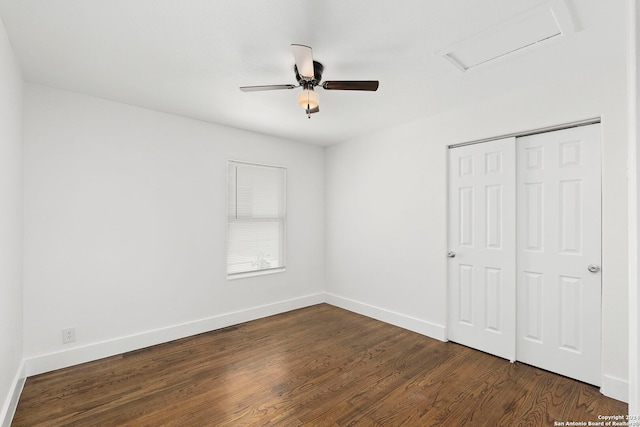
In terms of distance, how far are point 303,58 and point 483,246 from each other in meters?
2.49

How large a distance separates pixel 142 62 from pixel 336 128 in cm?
222

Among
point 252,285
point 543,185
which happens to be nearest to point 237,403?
point 252,285

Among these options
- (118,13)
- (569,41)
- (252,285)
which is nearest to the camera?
(118,13)

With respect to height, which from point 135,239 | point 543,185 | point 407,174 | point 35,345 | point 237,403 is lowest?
point 237,403

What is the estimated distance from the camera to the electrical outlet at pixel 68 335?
277 cm

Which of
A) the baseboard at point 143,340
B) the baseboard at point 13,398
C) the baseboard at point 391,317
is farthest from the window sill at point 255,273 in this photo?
the baseboard at point 13,398

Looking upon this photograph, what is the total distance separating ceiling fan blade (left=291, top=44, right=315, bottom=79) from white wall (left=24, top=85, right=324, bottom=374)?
208 centimetres

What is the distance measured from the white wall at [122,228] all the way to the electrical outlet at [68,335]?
1.5 inches

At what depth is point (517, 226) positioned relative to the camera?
2893 millimetres

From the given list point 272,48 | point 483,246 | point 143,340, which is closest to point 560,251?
point 483,246

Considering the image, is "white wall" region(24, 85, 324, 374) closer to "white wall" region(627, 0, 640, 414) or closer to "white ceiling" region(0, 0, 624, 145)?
"white ceiling" region(0, 0, 624, 145)

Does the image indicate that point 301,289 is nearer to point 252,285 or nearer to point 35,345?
point 252,285

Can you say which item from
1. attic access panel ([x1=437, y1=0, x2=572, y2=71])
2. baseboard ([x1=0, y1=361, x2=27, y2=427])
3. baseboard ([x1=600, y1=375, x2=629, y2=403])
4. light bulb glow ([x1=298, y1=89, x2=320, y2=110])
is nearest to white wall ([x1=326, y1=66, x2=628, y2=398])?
baseboard ([x1=600, y1=375, x2=629, y2=403])

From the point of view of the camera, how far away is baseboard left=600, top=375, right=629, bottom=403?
7.27 ft
